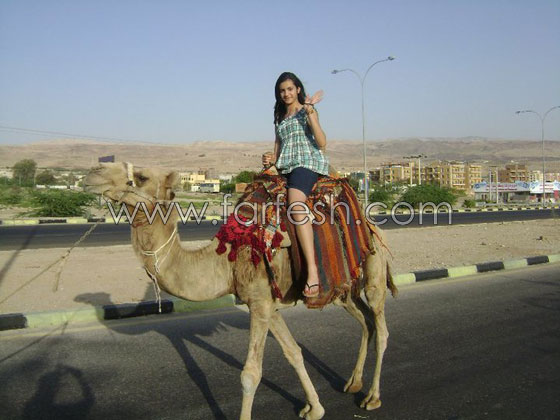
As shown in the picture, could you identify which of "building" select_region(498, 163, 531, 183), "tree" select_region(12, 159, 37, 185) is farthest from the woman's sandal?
"building" select_region(498, 163, 531, 183)

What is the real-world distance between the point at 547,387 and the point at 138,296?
6.43 meters

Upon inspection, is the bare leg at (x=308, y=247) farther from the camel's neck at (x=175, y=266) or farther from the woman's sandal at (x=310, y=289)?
the camel's neck at (x=175, y=266)

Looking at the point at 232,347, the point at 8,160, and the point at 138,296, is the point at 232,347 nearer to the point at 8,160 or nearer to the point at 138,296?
the point at 138,296

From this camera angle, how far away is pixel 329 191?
5.08m

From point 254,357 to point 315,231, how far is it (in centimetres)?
120

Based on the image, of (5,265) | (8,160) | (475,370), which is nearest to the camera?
(475,370)

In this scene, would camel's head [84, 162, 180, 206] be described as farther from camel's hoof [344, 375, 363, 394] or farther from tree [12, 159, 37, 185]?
tree [12, 159, 37, 185]

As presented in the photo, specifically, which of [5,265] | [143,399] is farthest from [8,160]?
[143,399]

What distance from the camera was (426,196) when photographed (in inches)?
1998

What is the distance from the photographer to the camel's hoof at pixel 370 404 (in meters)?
4.99

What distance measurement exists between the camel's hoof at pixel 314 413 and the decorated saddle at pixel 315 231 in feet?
2.79

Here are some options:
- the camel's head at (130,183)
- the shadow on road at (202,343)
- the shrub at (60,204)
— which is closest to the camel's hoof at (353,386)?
the shadow on road at (202,343)

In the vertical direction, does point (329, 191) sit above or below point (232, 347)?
above

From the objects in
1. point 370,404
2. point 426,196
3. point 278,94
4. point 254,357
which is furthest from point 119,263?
point 426,196
